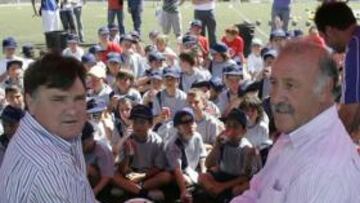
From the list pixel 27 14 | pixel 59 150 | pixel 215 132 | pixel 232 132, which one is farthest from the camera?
pixel 27 14

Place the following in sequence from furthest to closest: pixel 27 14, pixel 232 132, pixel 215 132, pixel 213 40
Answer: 1. pixel 27 14
2. pixel 213 40
3. pixel 215 132
4. pixel 232 132

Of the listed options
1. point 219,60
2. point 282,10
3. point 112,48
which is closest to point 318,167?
point 219,60

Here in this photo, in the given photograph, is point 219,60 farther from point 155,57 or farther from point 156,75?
point 156,75

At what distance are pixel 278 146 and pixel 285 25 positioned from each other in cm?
1170

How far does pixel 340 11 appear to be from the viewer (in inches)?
201

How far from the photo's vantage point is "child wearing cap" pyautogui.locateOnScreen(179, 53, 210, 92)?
9594mm

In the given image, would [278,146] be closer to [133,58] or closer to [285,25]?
[133,58]

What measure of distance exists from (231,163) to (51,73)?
13.8ft

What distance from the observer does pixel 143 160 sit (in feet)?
23.3

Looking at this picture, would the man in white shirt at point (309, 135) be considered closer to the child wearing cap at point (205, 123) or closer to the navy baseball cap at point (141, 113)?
the navy baseball cap at point (141, 113)

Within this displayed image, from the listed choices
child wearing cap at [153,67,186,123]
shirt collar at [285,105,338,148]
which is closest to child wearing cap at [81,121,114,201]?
child wearing cap at [153,67,186,123]

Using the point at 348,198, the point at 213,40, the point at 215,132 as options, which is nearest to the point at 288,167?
the point at 348,198

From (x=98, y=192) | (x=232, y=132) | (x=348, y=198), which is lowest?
(x=98, y=192)

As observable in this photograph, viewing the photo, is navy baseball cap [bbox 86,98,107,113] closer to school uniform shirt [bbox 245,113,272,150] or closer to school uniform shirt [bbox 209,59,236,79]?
school uniform shirt [bbox 245,113,272,150]
